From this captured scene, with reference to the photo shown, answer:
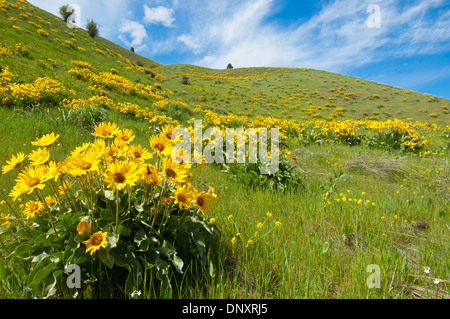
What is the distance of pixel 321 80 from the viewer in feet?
105

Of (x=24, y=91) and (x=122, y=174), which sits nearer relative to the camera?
(x=122, y=174)

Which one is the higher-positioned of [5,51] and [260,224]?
[5,51]

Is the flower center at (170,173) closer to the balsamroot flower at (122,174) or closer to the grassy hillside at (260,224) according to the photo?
the grassy hillside at (260,224)

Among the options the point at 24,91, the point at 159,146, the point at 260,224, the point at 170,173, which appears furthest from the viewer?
the point at 24,91

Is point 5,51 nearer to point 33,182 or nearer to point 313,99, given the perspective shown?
point 33,182

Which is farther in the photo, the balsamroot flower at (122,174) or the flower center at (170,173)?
the flower center at (170,173)

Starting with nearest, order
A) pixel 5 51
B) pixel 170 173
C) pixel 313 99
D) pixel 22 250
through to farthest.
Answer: pixel 22 250
pixel 170 173
pixel 5 51
pixel 313 99

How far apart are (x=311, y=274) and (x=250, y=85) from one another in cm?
3048

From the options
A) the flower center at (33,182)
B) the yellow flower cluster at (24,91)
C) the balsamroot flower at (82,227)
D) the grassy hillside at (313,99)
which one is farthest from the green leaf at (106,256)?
the grassy hillside at (313,99)

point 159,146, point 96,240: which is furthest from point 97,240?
point 159,146

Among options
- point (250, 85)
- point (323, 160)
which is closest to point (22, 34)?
point (323, 160)

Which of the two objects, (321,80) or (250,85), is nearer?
(250,85)

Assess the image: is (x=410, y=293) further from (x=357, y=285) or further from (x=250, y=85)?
(x=250, y=85)

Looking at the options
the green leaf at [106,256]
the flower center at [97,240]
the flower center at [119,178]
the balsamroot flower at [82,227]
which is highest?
the flower center at [119,178]
